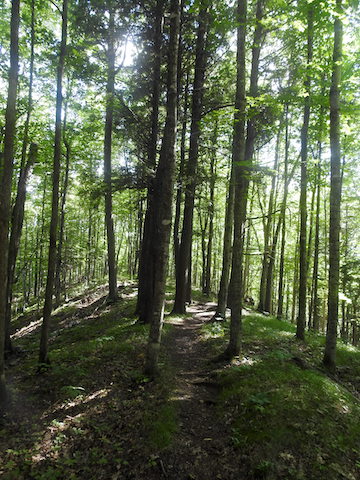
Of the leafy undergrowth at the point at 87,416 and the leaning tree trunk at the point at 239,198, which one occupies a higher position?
the leaning tree trunk at the point at 239,198

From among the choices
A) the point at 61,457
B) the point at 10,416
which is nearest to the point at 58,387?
the point at 10,416

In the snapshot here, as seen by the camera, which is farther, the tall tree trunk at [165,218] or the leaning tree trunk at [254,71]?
the leaning tree trunk at [254,71]

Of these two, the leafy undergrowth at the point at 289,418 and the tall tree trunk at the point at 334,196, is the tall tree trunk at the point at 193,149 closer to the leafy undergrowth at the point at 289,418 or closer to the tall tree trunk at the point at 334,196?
the tall tree trunk at the point at 334,196

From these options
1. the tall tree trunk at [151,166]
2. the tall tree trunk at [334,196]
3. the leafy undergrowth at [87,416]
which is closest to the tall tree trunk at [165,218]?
the leafy undergrowth at [87,416]

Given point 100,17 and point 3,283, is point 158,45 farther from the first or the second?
point 3,283

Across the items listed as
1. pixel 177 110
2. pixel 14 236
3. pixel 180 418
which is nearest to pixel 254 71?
pixel 177 110

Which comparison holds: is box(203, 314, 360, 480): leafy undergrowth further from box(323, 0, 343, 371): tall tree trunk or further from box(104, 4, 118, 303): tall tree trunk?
box(104, 4, 118, 303): tall tree trunk

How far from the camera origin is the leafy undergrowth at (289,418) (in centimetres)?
441

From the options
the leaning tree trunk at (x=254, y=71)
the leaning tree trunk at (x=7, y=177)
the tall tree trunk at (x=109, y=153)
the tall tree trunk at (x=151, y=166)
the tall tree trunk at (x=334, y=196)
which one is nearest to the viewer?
the leaning tree trunk at (x=7, y=177)

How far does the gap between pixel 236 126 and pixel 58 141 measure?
4979mm

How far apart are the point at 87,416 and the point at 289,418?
12.3 ft

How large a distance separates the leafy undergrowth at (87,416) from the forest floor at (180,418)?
2cm

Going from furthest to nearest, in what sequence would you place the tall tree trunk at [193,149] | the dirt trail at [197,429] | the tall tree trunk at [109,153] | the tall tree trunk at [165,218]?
the tall tree trunk at [109,153], the tall tree trunk at [193,149], the tall tree trunk at [165,218], the dirt trail at [197,429]

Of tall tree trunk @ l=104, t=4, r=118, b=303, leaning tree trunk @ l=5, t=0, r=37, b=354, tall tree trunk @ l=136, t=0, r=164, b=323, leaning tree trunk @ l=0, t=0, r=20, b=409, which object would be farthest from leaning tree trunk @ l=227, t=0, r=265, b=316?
leaning tree trunk @ l=5, t=0, r=37, b=354
